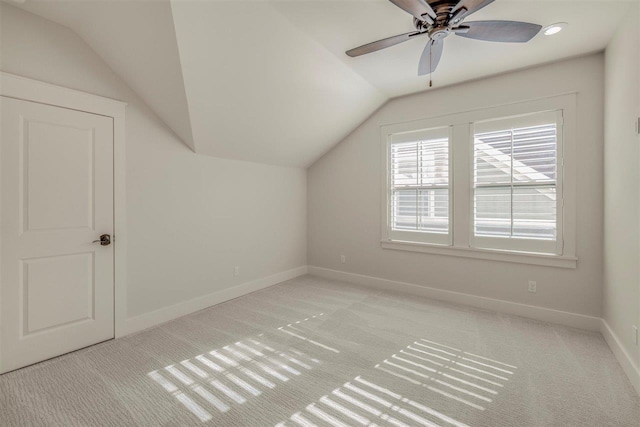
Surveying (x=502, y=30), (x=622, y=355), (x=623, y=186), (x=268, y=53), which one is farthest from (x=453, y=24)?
(x=622, y=355)

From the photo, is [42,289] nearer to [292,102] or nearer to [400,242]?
[292,102]

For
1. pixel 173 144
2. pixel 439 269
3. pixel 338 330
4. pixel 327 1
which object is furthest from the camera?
pixel 439 269

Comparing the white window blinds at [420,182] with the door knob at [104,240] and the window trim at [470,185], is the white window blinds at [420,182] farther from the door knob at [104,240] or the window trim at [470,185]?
the door knob at [104,240]

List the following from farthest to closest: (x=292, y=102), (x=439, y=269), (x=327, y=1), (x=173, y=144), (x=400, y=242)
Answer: (x=400, y=242)
(x=439, y=269)
(x=292, y=102)
(x=173, y=144)
(x=327, y=1)

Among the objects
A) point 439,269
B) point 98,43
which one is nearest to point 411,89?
point 439,269

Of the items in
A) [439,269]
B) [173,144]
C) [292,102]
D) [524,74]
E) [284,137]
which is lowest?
[439,269]

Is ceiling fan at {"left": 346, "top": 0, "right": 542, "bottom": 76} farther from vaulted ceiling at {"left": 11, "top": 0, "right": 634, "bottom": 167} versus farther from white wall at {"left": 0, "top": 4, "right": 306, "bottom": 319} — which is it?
white wall at {"left": 0, "top": 4, "right": 306, "bottom": 319}

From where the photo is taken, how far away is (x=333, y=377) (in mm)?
2113

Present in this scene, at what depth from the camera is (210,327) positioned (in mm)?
2936

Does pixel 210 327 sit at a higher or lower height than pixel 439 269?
lower

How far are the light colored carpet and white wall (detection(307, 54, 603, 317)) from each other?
45cm

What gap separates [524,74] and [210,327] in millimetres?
4415

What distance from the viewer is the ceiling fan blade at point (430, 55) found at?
226 centimetres

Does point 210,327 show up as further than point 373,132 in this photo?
No
